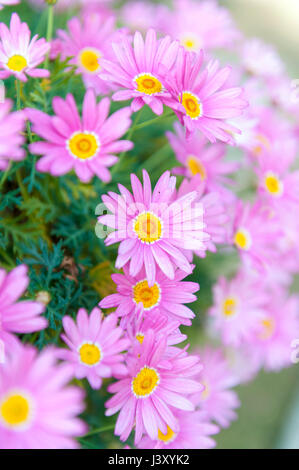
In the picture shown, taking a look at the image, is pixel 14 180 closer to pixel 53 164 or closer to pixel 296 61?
pixel 53 164

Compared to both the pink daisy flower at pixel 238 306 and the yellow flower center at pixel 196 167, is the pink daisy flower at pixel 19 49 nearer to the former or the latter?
the yellow flower center at pixel 196 167

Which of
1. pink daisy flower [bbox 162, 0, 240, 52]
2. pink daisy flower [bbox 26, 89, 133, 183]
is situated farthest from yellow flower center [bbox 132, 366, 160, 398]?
pink daisy flower [bbox 162, 0, 240, 52]

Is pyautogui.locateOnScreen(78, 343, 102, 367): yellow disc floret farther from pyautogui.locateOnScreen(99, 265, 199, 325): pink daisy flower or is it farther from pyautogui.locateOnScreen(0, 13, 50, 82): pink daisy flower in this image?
pyautogui.locateOnScreen(0, 13, 50, 82): pink daisy flower

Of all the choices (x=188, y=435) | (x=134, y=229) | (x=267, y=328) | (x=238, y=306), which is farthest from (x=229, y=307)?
(x=134, y=229)

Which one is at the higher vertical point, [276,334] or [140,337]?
[276,334]

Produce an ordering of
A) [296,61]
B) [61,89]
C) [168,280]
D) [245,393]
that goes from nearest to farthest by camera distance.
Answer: [168,280] → [61,89] → [245,393] → [296,61]

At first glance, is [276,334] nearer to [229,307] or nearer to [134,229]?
[229,307]

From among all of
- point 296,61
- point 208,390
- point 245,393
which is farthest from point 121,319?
point 296,61
